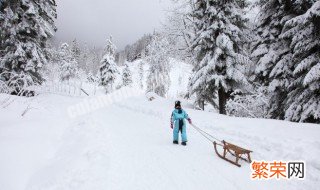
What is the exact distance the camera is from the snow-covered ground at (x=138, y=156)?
6.30m

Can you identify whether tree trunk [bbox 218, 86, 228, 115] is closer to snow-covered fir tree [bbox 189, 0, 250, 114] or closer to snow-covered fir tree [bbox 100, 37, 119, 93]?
snow-covered fir tree [bbox 189, 0, 250, 114]

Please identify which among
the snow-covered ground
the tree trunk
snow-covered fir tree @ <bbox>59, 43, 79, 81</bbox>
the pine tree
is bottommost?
the snow-covered ground

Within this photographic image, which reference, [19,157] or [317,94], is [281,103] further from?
[19,157]

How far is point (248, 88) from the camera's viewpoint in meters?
16.7

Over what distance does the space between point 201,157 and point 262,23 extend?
450 inches

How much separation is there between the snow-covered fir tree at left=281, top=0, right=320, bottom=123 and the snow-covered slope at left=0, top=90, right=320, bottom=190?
2075 mm

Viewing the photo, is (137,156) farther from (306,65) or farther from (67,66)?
(67,66)

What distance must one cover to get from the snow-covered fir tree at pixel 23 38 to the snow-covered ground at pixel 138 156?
10.2 m

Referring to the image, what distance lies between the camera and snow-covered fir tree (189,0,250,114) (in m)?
16.4

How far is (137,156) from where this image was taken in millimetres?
8492

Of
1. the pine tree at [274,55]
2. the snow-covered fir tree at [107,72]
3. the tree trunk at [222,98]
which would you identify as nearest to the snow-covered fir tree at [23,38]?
the tree trunk at [222,98]

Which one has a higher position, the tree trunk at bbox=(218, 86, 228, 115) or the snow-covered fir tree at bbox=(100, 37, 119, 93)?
the snow-covered fir tree at bbox=(100, 37, 119, 93)

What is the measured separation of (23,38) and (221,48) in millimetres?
16368

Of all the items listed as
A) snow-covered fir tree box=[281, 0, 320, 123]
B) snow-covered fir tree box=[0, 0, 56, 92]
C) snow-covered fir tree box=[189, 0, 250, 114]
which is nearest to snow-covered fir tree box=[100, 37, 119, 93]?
snow-covered fir tree box=[0, 0, 56, 92]
